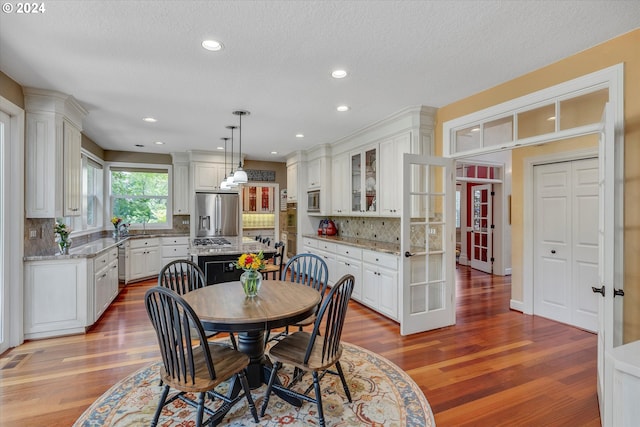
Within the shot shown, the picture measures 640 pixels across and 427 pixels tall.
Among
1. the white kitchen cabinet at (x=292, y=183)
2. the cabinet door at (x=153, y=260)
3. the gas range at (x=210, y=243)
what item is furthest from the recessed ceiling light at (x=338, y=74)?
the cabinet door at (x=153, y=260)

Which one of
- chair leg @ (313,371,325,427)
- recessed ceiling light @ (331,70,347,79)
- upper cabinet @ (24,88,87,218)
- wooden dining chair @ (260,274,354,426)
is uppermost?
recessed ceiling light @ (331,70,347,79)

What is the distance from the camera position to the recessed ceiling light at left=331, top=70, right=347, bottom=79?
115 inches

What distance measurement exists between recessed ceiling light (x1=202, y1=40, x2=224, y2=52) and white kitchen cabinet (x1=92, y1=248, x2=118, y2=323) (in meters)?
2.85

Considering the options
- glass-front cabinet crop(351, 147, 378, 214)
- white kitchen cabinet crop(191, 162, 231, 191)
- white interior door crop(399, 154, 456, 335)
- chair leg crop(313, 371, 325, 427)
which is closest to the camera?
chair leg crop(313, 371, 325, 427)

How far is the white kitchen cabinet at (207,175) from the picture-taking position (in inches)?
266

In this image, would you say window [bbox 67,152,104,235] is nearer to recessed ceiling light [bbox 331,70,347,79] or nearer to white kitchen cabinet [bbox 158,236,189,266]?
white kitchen cabinet [bbox 158,236,189,266]

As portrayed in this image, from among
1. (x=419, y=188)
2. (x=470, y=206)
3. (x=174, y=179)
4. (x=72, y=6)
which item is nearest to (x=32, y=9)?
(x=72, y=6)

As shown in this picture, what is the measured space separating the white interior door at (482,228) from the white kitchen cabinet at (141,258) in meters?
6.91

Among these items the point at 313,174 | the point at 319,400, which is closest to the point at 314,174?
the point at 313,174

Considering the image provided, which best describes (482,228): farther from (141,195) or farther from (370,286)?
(141,195)

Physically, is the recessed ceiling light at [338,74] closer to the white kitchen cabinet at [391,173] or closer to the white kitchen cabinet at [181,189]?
the white kitchen cabinet at [391,173]

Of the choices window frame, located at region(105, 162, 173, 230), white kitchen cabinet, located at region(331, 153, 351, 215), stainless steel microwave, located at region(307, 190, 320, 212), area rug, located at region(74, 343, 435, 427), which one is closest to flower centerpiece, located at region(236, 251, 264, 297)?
area rug, located at region(74, 343, 435, 427)

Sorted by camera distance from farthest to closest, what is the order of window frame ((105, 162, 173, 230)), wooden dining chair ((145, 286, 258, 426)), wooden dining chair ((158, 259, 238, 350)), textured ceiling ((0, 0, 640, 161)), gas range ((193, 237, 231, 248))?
window frame ((105, 162, 173, 230)) → gas range ((193, 237, 231, 248)) → wooden dining chair ((158, 259, 238, 350)) → textured ceiling ((0, 0, 640, 161)) → wooden dining chair ((145, 286, 258, 426))

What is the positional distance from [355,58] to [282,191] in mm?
5560
